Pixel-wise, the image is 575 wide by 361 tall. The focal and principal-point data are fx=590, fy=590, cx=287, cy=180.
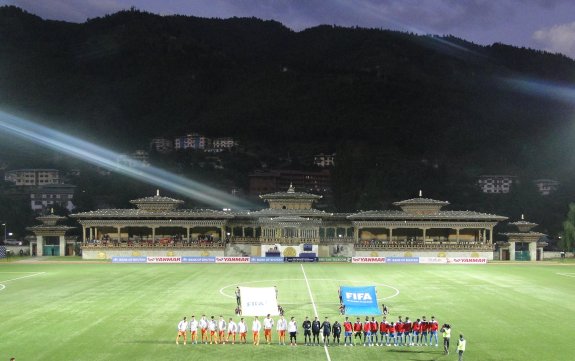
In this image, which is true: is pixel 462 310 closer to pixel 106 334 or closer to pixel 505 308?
pixel 505 308

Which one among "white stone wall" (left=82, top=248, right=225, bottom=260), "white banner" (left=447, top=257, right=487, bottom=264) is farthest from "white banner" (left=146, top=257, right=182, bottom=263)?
"white banner" (left=447, top=257, right=487, bottom=264)

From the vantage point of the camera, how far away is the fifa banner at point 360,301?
34094 mm

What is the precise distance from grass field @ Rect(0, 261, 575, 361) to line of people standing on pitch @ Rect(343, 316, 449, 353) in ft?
2.75

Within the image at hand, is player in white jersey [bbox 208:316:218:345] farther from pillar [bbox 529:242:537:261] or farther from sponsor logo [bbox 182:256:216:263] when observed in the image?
pillar [bbox 529:242:537:261]

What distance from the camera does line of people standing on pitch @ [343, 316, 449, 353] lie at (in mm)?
28062

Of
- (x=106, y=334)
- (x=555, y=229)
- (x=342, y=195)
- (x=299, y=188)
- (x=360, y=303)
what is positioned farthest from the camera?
(x=299, y=188)

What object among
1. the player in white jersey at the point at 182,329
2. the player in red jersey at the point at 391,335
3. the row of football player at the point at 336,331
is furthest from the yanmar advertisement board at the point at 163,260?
the player in red jersey at the point at 391,335

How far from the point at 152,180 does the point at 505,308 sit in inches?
5554

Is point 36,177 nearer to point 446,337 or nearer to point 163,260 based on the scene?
point 163,260

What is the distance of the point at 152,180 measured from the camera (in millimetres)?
169500

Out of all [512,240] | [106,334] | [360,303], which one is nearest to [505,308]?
[360,303]

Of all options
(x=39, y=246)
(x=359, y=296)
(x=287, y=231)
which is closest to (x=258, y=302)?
(x=359, y=296)

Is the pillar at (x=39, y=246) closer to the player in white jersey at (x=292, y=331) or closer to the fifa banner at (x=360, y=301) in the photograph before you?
the fifa banner at (x=360, y=301)

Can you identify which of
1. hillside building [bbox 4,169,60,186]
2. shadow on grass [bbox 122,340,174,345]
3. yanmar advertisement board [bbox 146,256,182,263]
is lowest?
yanmar advertisement board [bbox 146,256,182,263]
